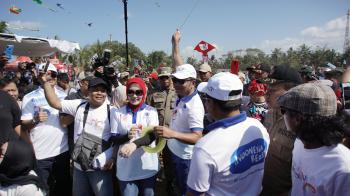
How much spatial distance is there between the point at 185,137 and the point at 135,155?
2.00ft

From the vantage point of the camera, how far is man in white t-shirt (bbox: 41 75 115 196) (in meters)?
3.06

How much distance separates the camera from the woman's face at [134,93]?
2961mm

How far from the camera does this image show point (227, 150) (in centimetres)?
166

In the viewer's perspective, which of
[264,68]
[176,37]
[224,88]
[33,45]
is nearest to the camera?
[224,88]

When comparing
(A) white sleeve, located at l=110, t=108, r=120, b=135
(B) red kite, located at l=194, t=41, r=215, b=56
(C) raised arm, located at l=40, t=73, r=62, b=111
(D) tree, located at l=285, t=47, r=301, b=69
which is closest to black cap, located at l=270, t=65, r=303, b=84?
(A) white sleeve, located at l=110, t=108, r=120, b=135

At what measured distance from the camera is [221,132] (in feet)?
5.61

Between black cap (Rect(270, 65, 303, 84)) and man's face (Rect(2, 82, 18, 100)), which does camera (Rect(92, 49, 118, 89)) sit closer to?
man's face (Rect(2, 82, 18, 100))

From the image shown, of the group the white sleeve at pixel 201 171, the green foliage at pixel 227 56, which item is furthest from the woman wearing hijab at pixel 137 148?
the green foliage at pixel 227 56

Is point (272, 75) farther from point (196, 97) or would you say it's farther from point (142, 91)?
point (142, 91)

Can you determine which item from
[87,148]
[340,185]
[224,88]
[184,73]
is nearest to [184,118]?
[184,73]

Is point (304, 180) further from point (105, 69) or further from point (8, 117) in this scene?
point (105, 69)

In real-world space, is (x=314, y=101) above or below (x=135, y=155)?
above

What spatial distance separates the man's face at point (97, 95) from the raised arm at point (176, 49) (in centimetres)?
161

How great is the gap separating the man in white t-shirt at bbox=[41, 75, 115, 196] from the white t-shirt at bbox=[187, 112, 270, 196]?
1652mm
